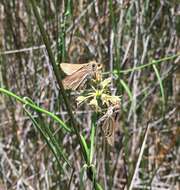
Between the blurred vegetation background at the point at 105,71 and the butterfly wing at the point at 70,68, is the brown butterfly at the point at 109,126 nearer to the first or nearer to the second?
the butterfly wing at the point at 70,68

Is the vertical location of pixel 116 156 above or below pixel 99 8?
below

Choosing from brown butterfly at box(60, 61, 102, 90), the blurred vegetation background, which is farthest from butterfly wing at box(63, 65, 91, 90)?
the blurred vegetation background

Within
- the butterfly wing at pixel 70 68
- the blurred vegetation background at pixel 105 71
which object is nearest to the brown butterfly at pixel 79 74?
the butterfly wing at pixel 70 68

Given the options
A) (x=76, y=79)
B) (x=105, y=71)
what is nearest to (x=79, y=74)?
(x=76, y=79)

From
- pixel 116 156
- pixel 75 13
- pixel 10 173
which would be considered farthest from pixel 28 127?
pixel 75 13

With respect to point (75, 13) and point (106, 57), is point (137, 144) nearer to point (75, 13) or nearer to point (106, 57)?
point (106, 57)

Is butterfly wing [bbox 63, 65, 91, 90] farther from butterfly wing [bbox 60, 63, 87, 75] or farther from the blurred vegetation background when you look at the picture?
the blurred vegetation background

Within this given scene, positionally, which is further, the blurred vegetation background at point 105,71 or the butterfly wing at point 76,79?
the blurred vegetation background at point 105,71
